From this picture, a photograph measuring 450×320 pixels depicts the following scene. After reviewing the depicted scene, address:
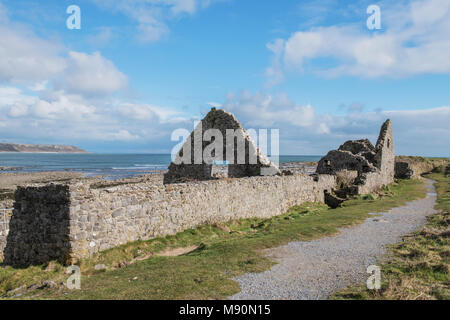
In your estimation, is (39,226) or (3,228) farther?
(3,228)

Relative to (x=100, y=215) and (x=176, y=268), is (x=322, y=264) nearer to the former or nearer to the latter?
(x=176, y=268)

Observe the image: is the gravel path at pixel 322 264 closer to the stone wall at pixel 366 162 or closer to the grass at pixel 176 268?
the grass at pixel 176 268

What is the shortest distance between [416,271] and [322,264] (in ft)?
6.79

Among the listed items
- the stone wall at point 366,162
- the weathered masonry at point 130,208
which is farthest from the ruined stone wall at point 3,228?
the stone wall at point 366,162

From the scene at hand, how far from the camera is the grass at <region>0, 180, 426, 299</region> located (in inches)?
251

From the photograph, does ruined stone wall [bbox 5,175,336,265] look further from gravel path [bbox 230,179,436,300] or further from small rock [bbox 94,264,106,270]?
gravel path [bbox 230,179,436,300]

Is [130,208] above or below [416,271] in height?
above

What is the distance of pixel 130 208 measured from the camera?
10016 mm

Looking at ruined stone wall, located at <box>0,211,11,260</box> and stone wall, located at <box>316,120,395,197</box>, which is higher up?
stone wall, located at <box>316,120,395,197</box>

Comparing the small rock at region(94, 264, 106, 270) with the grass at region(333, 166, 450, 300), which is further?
the small rock at region(94, 264, 106, 270)

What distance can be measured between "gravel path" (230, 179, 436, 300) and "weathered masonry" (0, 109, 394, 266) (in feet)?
13.9

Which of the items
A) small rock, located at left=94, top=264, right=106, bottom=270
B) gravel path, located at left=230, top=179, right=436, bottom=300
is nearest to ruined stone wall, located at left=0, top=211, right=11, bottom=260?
small rock, located at left=94, top=264, right=106, bottom=270

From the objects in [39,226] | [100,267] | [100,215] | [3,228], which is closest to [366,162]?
[100,215]
